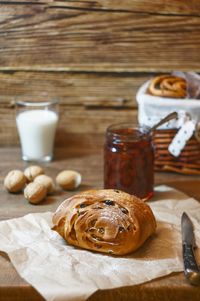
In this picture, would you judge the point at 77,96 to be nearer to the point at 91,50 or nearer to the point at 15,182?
the point at 91,50

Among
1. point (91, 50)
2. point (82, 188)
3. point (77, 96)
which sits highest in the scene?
point (91, 50)

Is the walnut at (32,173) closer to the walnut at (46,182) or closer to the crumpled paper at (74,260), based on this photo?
the walnut at (46,182)

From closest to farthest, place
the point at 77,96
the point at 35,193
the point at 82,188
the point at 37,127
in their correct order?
the point at 35,193 < the point at 82,188 < the point at 37,127 < the point at 77,96

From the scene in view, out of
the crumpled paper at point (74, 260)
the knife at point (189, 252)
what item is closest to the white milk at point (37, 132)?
the crumpled paper at point (74, 260)

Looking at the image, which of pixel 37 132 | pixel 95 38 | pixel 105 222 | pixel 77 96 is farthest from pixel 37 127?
pixel 105 222

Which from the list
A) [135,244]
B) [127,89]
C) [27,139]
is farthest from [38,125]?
[135,244]
